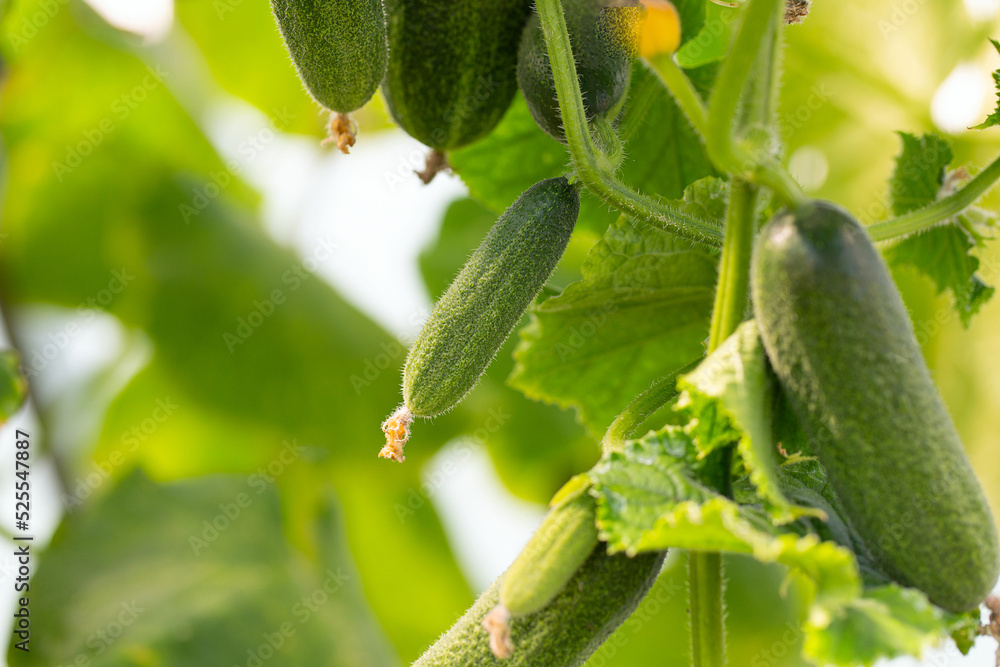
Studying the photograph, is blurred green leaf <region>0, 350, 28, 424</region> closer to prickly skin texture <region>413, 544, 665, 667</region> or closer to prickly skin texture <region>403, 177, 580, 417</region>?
prickly skin texture <region>403, 177, 580, 417</region>

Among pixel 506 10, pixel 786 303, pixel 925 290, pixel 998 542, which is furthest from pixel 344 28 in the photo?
pixel 925 290

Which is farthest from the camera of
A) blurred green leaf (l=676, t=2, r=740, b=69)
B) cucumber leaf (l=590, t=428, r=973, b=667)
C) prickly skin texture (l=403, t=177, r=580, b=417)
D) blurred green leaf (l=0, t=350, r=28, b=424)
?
blurred green leaf (l=0, t=350, r=28, b=424)

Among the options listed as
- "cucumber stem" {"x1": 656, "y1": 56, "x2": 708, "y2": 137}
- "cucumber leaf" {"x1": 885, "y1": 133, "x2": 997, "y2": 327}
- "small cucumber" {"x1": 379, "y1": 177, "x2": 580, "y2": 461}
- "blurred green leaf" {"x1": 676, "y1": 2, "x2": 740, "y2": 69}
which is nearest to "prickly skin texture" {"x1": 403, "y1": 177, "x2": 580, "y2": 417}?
"small cucumber" {"x1": 379, "y1": 177, "x2": 580, "y2": 461}

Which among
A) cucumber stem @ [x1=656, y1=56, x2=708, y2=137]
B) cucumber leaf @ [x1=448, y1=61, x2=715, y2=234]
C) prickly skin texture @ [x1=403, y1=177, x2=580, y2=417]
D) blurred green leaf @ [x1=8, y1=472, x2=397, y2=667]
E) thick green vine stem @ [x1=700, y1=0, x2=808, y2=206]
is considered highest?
cucumber leaf @ [x1=448, y1=61, x2=715, y2=234]

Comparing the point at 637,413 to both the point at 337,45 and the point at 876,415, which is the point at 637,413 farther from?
the point at 337,45

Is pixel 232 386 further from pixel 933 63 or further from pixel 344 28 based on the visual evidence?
pixel 933 63

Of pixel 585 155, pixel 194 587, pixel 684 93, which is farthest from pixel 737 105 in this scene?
pixel 194 587
